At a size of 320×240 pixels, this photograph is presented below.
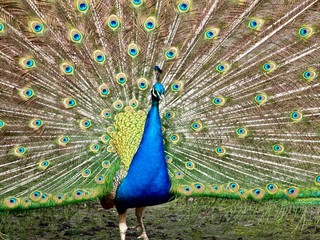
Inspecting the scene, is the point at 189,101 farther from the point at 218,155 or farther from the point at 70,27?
the point at 70,27

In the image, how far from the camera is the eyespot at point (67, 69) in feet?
9.96

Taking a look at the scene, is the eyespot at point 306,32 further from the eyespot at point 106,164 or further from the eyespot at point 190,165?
the eyespot at point 106,164

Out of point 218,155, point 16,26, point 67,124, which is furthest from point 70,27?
point 218,155

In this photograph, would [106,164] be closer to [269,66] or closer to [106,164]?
[106,164]

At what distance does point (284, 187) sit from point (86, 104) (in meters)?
1.14

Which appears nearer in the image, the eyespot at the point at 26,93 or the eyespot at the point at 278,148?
the eyespot at the point at 26,93

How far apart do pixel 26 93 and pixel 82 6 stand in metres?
0.53

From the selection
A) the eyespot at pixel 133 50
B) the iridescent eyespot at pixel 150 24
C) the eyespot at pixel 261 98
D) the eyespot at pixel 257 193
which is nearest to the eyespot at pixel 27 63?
the eyespot at pixel 133 50

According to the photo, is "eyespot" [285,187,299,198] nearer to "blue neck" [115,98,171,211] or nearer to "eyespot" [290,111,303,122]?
"eyespot" [290,111,303,122]

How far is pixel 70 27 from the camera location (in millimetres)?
2982

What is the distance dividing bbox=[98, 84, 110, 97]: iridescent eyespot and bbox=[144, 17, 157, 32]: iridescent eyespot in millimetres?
365

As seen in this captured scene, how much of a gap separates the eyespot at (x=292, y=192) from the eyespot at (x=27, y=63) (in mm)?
1480

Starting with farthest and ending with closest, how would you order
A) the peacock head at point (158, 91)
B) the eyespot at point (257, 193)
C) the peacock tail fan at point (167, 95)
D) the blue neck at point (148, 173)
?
the eyespot at point (257, 193) → the peacock tail fan at point (167, 95) → the blue neck at point (148, 173) → the peacock head at point (158, 91)

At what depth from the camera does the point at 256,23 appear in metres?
3.00
